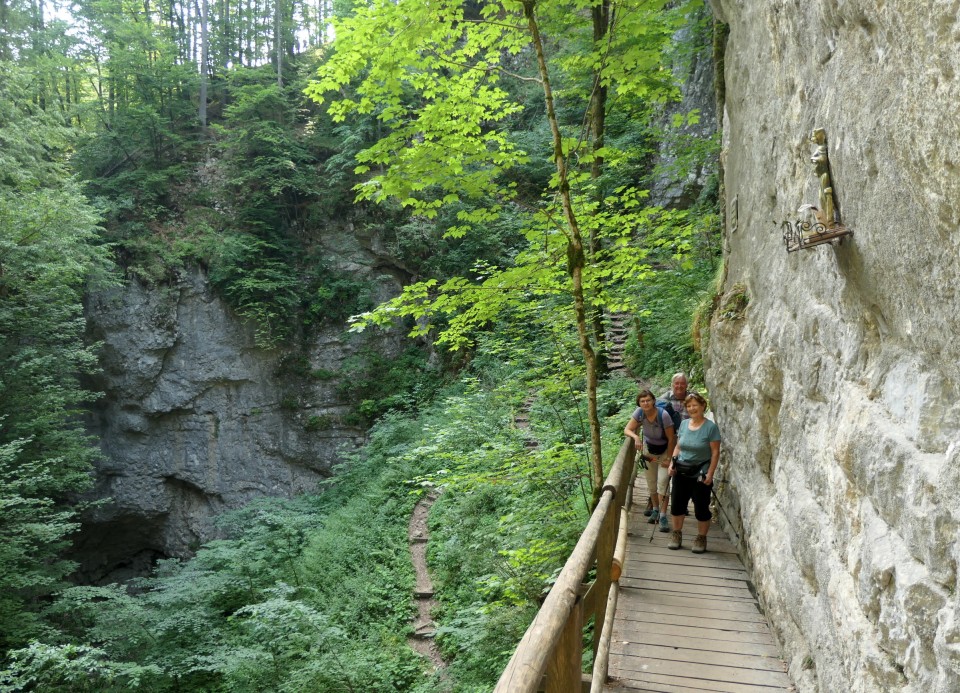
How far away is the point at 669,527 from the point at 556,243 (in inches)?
131

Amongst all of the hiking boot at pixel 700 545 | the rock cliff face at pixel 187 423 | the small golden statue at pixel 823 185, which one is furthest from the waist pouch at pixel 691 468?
the rock cliff face at pixel 187 423

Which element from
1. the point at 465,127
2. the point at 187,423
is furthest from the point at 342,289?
the point at 465,127

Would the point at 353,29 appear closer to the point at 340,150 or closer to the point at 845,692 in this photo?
the point at 845,692

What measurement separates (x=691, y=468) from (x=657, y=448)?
682 mm

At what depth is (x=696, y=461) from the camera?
19.3ft

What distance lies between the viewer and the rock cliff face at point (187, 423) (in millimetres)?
17844

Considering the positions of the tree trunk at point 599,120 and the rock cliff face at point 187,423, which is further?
the rock cliff face at point 187,423

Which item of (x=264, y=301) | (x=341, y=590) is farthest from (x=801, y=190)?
(x=264, y=301)

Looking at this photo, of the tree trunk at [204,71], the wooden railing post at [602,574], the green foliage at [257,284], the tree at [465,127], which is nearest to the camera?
the wooden railing post at [602,574]

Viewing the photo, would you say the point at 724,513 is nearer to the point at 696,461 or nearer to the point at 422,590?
the point at 696,461

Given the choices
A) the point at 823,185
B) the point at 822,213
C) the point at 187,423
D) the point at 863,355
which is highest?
the point at 823,185

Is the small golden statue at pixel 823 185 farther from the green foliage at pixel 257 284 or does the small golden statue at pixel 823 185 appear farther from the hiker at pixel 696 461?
the green foliage at pixel 257 284

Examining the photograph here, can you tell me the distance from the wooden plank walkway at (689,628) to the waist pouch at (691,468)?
2.80ft

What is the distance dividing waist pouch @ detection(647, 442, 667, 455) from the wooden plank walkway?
0.93m
